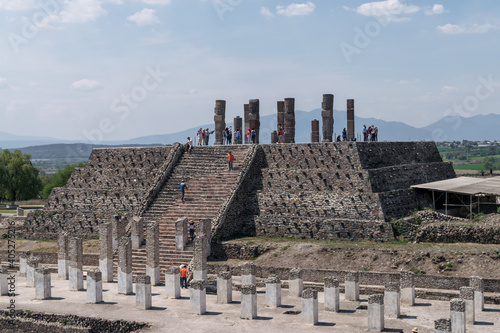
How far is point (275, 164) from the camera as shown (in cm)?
3189

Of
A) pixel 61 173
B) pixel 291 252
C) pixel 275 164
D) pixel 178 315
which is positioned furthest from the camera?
pixel 61 173

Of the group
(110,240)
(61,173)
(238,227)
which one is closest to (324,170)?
(238,227)

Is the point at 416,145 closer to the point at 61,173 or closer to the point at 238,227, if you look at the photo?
the point at 238,227

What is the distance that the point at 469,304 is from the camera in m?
18.7

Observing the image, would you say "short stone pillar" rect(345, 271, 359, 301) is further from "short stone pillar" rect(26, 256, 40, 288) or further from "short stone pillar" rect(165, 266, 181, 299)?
"short stone pillar" rect(26, 256, 40, 288)

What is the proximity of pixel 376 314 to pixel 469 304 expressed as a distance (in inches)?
120

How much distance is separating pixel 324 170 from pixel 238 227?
16.5ft

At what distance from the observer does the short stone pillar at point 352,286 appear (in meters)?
21.8

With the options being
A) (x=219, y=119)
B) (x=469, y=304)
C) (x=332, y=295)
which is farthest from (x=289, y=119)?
(x=469, y=304)

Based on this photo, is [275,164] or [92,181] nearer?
[275,164]

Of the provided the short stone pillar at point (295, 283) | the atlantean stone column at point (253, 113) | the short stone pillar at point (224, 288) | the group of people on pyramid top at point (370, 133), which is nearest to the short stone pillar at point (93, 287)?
the short stone pillar at point (224, 288)

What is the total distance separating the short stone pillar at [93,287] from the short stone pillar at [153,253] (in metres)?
2.69

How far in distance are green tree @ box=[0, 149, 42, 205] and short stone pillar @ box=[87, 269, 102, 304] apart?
146ft

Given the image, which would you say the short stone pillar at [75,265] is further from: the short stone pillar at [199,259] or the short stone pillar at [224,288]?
the short stone pillar at [224,288]
